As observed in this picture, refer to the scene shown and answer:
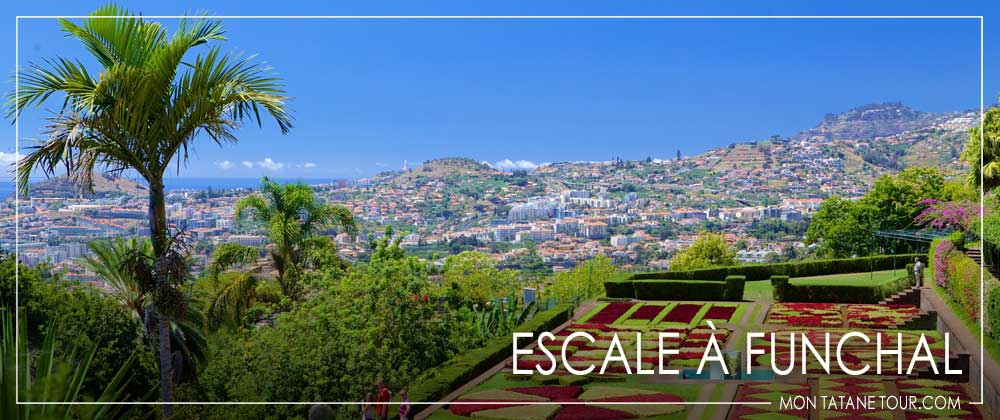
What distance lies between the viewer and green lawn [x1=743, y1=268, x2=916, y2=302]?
30562 millimetres

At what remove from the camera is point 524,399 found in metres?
14.7

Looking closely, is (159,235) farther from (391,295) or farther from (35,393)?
(391,295)

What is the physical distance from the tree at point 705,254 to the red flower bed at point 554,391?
1041 inches

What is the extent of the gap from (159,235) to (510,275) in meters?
25.2

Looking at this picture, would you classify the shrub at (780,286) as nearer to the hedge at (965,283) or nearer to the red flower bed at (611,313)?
the hedge at (965,283)

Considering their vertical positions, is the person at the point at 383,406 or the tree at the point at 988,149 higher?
the tree at the point at 988,149

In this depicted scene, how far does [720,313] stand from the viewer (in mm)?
26656

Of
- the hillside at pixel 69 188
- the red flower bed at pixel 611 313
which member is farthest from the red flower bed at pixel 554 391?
the red flower bed at pixel 611 313

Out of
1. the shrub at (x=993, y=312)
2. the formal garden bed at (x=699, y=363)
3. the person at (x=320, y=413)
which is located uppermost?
the shrub at (x=993, y=312)

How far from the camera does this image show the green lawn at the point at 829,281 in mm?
30562

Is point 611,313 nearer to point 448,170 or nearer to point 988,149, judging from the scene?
point 448,170

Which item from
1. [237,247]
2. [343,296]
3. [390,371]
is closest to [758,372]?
[390,371]

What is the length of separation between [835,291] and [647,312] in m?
6.58

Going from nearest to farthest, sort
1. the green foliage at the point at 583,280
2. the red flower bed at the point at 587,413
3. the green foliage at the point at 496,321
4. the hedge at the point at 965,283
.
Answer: the red flower bed at the point at 587,413
the hedge at the point at 965,283
the green foliage at the point at 496,321
the green foliage at the point at 583,280
